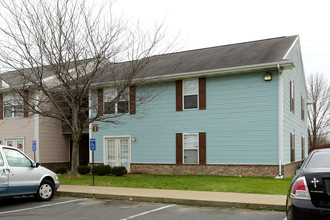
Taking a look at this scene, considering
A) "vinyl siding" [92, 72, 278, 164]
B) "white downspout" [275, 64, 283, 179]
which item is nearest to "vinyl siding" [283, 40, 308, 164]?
"white downspout" [275, 64, 283, 179]

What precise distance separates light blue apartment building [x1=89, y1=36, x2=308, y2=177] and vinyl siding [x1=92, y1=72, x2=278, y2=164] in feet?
0.15

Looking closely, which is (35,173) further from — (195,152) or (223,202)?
(195,152)

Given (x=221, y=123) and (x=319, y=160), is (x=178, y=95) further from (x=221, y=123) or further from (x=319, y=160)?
(x=319, y=160)

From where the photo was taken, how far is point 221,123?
18.3 m

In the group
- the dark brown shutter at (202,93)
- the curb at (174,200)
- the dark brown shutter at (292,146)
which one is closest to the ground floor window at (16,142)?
the dark brown shutter at (202,93)

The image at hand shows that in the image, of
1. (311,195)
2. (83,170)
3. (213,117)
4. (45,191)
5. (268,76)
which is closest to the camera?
(311,195)

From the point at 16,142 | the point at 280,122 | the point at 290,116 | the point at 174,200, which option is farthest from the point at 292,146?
the point at 16,142

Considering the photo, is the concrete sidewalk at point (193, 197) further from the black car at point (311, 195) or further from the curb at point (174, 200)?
the black car at point (311, 195)

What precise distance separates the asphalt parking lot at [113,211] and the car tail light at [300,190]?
8.80 ft

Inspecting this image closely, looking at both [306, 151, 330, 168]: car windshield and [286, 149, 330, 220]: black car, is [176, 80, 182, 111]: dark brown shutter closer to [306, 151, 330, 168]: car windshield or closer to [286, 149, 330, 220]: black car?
[306, 151, 330, 168]: car windshield

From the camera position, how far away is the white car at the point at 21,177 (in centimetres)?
962

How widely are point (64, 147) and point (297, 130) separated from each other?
607 inches

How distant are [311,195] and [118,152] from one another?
1666 centimetres

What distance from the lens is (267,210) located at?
9.00 meters
